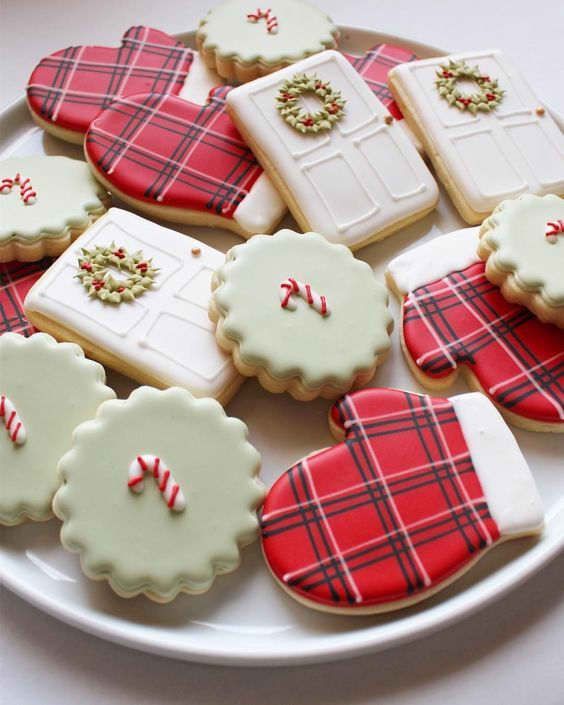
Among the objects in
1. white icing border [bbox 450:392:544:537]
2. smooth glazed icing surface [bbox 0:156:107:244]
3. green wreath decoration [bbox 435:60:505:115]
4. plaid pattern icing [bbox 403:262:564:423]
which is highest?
smooth glazed icing surface [bbox 0:156:107:244]

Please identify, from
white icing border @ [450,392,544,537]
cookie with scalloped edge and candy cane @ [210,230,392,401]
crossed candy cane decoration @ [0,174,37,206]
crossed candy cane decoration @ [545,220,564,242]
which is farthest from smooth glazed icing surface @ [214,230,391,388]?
crossed candy cane decoration @ [0,174,37,206]

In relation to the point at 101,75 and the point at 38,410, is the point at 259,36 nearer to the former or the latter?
the point at 101,75

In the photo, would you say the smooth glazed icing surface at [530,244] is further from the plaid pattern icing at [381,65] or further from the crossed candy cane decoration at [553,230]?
the plaid pattern icing at [381,65]

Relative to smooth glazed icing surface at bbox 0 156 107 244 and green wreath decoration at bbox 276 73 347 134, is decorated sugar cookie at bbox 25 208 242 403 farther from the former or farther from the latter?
green wreath decoration at bbox 276 73 347 134

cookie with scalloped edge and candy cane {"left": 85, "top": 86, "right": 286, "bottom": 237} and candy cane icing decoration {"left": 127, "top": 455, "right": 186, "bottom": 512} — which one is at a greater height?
cookie with scalloped edge and candy cane {"left": 85, "top": 86, "right": 286, "bottom": 237}

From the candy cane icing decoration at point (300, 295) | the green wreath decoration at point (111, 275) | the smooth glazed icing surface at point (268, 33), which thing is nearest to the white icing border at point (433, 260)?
the candy cane icing decoration at point (300, 295)

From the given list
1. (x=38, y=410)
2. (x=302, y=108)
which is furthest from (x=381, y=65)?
(x=38, y=410)

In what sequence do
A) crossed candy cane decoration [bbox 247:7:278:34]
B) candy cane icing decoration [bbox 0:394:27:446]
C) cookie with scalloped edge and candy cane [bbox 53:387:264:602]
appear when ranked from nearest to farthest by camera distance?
1. cookie with scalloped edge and candy cane [bbox 53:387:264:602]
2. candy cane icing decoration [bbox 0:394:27:446]
3. crossed candy cane decoration [bbox 247:7:278:34]

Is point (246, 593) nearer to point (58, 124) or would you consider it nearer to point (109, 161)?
point (109, 161)
